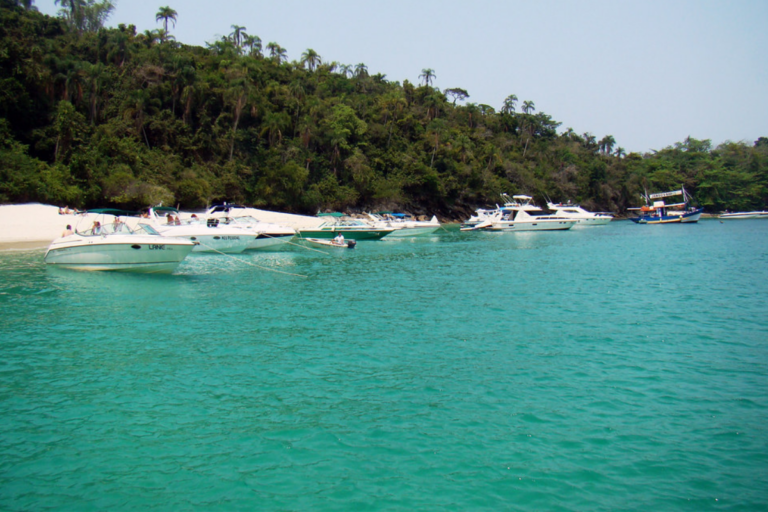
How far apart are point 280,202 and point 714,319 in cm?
5517

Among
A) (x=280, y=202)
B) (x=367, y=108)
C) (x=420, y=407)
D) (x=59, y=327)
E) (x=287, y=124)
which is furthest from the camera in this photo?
(x=367, y=108)

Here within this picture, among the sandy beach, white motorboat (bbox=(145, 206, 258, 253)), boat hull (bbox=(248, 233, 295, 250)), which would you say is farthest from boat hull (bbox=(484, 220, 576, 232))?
the sandy beach

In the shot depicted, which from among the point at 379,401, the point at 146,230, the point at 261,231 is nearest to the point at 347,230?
the point at 261,231

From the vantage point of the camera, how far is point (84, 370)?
1112 cm

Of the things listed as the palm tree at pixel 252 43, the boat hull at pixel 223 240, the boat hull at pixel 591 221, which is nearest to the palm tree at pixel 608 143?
the boat hull at pixel 591 221

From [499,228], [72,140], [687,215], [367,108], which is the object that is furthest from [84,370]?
[687,215]

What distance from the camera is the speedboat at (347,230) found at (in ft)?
139

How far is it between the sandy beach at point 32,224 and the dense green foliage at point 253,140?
2.09 meters

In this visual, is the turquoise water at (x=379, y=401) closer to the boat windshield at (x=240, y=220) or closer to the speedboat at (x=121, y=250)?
the speedboat at (x=121, y=250)

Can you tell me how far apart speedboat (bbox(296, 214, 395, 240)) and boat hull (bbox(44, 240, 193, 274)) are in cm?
1828

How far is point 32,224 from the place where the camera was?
127ft

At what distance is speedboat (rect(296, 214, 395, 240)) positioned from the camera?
42.4 metres

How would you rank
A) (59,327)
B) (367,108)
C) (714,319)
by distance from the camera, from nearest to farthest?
(59,327) → (714,319) → (367,108)

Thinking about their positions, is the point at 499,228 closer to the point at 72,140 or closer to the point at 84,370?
the point at 72,140
